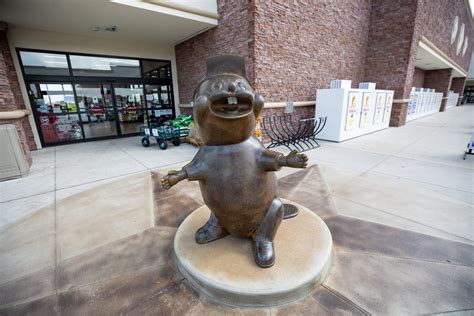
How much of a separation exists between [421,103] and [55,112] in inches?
768

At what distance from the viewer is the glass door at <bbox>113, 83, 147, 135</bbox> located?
29.6ft

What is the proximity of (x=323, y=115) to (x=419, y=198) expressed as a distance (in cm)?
483

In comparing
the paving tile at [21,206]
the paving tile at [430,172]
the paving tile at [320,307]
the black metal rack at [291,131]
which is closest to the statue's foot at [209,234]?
the paving tile at [320,307]

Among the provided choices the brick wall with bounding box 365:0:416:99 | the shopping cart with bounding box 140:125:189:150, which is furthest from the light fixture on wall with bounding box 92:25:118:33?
the brick wall with bounding box 365:0:416:99

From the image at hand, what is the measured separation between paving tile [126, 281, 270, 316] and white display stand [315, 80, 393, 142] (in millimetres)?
6961

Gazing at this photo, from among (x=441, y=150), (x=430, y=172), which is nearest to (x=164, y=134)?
(x=430, y=172)

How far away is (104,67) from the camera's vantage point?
8.43 meters

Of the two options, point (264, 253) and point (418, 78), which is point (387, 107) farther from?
point (418, 78)

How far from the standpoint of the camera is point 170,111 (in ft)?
34.1

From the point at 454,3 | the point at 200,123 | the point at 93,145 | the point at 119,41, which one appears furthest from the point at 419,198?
the point at 454,3

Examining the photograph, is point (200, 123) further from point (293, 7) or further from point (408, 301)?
point (293, 7)

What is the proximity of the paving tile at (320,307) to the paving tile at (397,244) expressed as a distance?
2.21 ft

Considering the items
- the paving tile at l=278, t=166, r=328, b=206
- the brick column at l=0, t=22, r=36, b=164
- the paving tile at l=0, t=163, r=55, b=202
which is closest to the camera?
the paving tile at l=278, t=166, r=328, b=206

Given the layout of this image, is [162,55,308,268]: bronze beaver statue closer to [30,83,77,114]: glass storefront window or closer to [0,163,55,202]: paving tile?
[0,163,55,202]: paving tile
